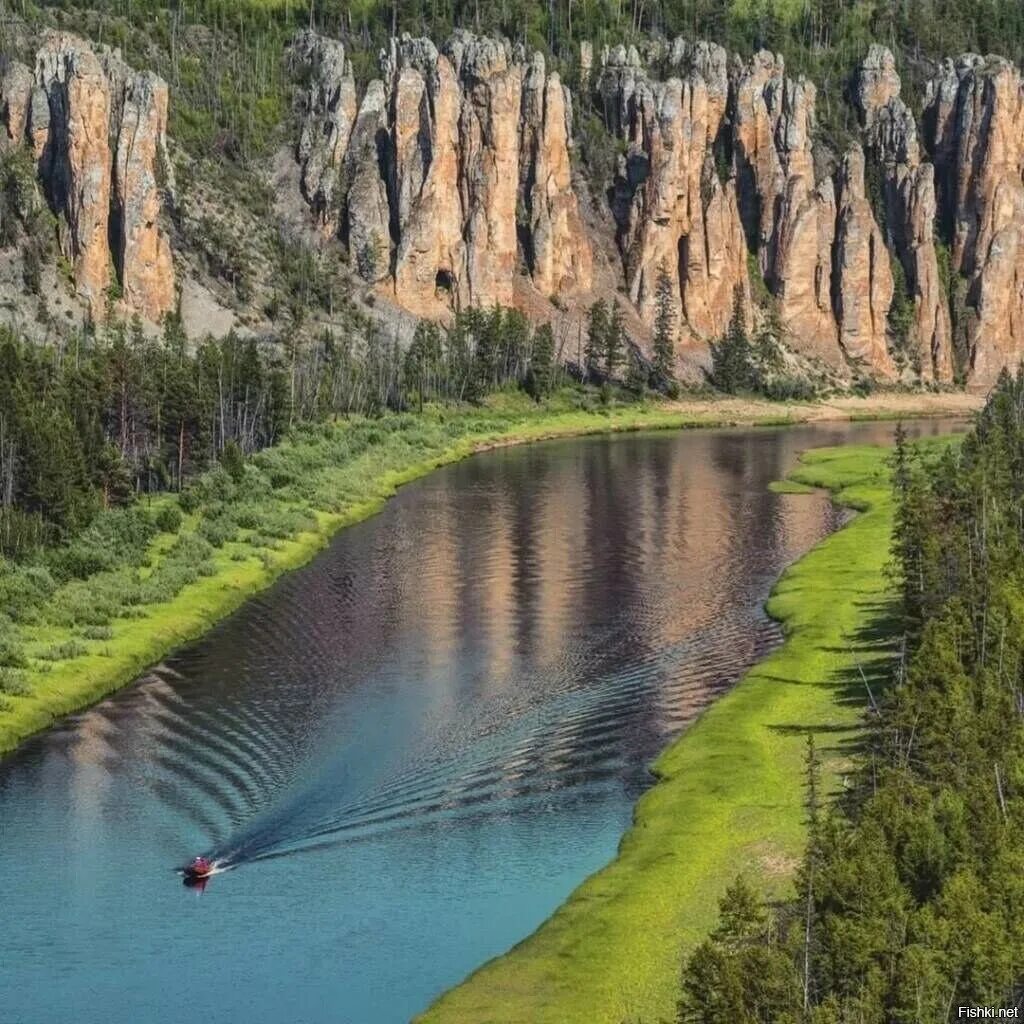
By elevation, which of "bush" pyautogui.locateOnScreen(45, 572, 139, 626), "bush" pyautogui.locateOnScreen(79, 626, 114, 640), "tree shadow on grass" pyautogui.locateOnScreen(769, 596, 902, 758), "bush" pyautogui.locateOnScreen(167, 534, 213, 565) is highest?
"bush" pyautogui.locateOnScreen(167, 534, 213, 565)

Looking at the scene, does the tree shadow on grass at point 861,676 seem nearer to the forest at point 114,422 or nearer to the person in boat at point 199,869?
the person in boat at point 199,869

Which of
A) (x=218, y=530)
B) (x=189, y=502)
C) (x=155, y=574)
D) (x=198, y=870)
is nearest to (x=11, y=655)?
(x=155, y=574)

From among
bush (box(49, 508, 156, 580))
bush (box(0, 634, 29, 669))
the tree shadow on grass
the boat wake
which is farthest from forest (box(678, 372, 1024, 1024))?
bush (box(49, 508, 156, 580))

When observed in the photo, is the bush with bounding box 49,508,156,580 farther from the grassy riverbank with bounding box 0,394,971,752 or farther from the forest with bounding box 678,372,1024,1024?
the forest with bounding box 678,372,1024,1024

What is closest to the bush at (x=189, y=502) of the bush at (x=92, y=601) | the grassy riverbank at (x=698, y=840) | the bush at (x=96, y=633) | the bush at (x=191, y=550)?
the bush at (x=191, y=550)

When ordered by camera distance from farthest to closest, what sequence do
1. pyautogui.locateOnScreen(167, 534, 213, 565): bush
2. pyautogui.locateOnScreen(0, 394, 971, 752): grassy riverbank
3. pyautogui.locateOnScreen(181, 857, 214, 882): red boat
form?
pyautogui.locateOnScreen(167, 534, 213, 565): bush < pyautogui.locateOnScreen(0, 394, 971, 752): grassy riverbank < pyautogui.locateOnScreen(181, 857, 214, 882): red boat

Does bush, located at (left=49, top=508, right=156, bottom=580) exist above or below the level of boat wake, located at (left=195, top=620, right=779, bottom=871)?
above
